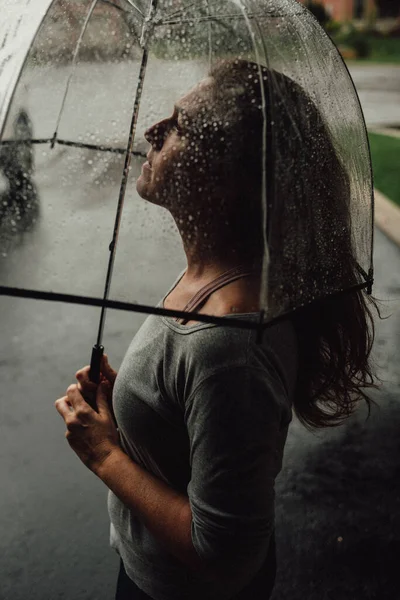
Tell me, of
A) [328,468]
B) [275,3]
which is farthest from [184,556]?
[328,468]

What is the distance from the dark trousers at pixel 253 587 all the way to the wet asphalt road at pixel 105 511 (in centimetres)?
83

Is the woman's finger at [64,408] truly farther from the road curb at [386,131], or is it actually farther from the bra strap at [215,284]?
the road curb at [386,131]

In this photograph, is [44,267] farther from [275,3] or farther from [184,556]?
[275,3]

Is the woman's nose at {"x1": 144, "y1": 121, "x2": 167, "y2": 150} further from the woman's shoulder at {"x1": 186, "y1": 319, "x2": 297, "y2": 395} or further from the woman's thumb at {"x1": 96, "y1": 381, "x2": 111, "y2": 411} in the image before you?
the woman's thumb at {"x1": 96, "y1": 381, "x2": 111, "y2": 411}

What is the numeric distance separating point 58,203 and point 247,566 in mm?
895

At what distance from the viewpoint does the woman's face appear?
132 centimetres

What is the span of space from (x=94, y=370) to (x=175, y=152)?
62 cm

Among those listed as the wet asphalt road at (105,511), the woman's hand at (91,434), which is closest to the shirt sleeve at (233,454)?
the woman's hand at (91,434)

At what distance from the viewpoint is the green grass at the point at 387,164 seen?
888 centimetres

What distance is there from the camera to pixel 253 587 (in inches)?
64.9

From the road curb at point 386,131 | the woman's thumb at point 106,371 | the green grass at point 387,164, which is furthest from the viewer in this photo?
the road curb at point 386,131

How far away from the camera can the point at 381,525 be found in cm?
324

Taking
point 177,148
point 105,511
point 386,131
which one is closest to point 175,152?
point 177,148

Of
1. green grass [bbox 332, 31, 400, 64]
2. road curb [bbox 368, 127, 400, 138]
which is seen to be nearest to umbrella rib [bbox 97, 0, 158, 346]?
A: road curb [bbox 368, 127, 400, 138]
